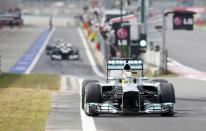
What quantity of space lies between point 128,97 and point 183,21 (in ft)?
80.8

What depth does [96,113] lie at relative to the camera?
18.1 m

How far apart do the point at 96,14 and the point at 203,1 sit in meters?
63.1

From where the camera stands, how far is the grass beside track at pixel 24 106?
1603 cm

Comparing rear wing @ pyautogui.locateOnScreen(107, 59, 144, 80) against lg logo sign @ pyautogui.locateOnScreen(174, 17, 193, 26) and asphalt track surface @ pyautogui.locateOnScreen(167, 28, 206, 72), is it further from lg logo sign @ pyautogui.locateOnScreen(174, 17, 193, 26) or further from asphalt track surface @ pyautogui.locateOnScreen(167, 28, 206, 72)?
asphalt track surface @ pyautogui.locateOnScreen(167, 28, 206, 72)

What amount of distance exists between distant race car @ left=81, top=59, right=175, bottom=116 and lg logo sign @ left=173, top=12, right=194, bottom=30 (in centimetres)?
2276

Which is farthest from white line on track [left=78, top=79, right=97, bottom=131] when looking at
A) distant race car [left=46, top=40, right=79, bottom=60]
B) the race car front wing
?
distant race car [left=46, top=40, right=79, bottom=60]

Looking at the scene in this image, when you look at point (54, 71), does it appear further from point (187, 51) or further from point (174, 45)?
point (174, 45)

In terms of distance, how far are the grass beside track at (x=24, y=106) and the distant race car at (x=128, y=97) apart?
119cm

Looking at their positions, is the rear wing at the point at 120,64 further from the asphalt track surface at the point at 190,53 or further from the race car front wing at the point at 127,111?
the asphalt track surface at the point at 190,53

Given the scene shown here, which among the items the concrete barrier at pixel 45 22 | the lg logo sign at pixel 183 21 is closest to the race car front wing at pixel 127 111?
the lg logo sign at pixel 183 21

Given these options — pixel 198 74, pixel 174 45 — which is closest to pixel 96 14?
pixel 174 45

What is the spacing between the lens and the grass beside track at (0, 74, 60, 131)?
16031 mm

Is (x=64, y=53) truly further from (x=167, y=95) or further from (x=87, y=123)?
(x=87, y=123)

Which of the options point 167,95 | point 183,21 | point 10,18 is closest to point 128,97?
point 167,95
